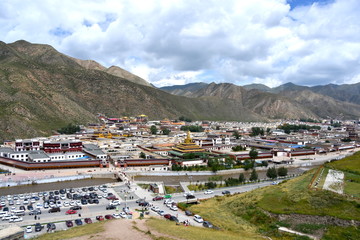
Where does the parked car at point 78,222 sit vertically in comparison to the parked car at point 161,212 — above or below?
above

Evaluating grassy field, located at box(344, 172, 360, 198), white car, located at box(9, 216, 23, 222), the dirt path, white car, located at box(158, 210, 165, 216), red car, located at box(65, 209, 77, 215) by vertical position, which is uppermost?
grassy field, located at box(344, 172, 360, 198)

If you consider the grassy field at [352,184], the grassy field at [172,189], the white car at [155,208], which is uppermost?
the grassy field at [352,184]

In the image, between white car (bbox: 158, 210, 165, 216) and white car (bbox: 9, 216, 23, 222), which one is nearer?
white car (bbox: 9, 216, 23, 222)

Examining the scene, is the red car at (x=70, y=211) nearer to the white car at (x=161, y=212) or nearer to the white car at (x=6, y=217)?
the white car at (x=6, y=217)

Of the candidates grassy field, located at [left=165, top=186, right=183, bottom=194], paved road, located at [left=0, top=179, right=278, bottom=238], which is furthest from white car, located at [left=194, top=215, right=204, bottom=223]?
grassy field, located at [left=165, top=186, right=183, bottom=194]

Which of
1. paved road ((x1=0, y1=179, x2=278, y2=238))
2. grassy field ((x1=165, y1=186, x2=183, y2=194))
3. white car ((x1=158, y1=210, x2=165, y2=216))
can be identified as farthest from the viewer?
grassy field ((x1=165, y1=186, x2=183, y2=194))

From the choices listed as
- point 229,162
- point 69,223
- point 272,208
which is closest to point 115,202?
point 69,223

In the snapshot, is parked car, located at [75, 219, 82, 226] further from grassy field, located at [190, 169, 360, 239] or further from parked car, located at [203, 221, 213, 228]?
grassy field, located at [190, 169, 360, 239]

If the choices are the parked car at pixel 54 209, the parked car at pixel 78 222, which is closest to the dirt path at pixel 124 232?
the parked car at pixel 78 222

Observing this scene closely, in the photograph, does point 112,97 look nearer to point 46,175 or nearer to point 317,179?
point 46,175

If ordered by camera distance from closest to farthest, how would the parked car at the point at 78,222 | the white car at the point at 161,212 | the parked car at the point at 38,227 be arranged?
the parked car at the point at 38,227, the parked car at the point at 78,222, the white car at the point at 161,212

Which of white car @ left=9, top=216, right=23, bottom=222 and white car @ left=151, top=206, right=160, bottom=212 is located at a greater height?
white car @ left=9, top=216, right=23, bottom=222
